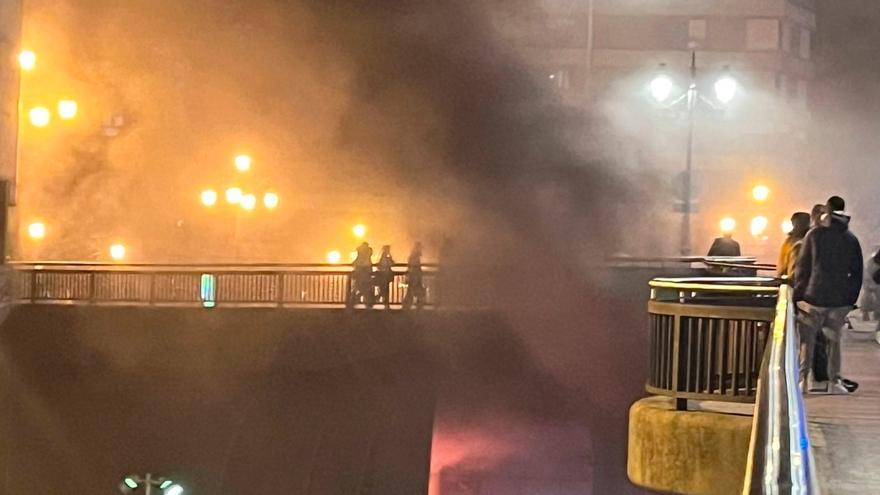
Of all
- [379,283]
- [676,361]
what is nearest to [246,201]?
[379,283]

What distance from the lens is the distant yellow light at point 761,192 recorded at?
3619 centimetres

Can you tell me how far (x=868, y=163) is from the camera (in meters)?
38.3

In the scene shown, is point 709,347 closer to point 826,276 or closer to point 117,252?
point 826,276

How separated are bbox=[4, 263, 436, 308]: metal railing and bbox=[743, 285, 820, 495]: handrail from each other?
1429cm

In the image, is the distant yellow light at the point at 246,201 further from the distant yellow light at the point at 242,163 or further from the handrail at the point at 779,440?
the handrail at the point at 779,440

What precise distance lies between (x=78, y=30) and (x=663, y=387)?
2066 cm

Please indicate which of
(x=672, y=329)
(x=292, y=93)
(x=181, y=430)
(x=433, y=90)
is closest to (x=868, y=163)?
(x=433, y=90)

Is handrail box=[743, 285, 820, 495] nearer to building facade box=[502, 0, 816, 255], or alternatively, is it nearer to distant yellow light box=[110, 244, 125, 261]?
distant yellow light box=[110, 244, 125, 261]

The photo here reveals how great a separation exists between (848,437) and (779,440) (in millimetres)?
3174

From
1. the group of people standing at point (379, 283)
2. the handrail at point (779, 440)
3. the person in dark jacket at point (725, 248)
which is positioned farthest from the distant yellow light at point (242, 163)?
the handrail at point (779, 440)

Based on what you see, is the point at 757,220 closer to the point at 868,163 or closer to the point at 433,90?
the point at 868,163

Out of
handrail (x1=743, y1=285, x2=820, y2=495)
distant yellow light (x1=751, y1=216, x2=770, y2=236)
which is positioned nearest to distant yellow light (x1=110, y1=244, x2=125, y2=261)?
distant yellow light (x1=751, y1=216, x2=770, y2=236)

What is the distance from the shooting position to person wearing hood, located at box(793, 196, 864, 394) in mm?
6422

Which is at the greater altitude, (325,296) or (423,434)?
(325,296)
